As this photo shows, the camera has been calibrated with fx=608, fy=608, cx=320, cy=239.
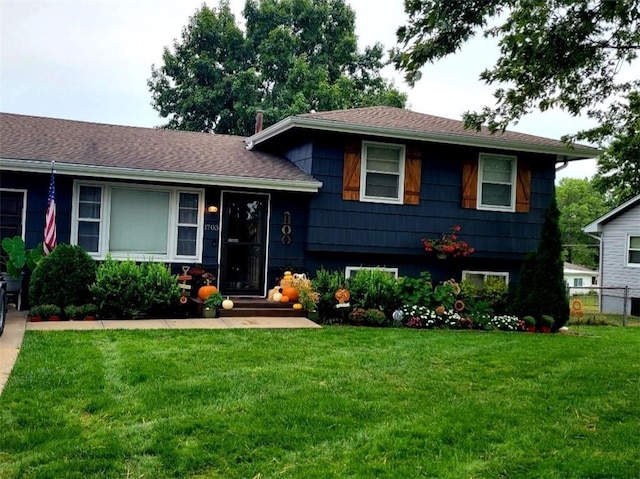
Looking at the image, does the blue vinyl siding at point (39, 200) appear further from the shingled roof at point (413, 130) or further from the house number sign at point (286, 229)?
the shingled roof at point (413, 130)

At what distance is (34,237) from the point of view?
33.6ft

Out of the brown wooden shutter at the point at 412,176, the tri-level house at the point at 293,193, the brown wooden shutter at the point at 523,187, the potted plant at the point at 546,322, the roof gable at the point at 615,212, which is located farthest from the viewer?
the roof gable at the point at 615,212

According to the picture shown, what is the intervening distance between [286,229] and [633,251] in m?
14.3

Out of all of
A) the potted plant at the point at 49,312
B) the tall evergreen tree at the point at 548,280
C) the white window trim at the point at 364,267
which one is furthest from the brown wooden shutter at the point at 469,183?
the potted plant at the point at 49,312

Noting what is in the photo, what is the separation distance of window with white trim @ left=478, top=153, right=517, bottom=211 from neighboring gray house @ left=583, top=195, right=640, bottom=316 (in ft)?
29.8

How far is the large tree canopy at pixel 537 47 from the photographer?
6344mm

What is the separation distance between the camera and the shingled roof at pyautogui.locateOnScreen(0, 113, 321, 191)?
33.1ft

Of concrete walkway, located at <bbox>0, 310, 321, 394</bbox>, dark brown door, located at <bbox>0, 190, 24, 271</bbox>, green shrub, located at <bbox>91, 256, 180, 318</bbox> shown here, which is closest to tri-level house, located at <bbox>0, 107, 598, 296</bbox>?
dark brown door, located at <bbox>0, 190, 24, 271</bbox>

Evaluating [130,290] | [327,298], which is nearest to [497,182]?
[327,298]

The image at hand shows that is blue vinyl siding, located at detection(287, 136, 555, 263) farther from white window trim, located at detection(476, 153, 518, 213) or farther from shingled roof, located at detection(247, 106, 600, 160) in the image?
shingled roof, located at detection(247, 106, 600, 160)

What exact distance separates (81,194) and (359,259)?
5.30 m

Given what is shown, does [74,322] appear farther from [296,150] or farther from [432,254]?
[432,254]

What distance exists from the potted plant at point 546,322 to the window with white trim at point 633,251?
1137 centimetres

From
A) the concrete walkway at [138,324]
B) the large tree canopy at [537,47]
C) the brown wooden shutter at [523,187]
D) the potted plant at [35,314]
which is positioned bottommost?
the concrete walkway at [138,324]
